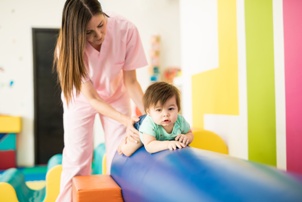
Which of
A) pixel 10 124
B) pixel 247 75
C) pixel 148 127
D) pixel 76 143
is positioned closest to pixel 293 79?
pixel 247 75

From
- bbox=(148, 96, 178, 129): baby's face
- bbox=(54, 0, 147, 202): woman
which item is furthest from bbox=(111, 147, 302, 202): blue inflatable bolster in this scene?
bbox=(54, 0, 147, 202): woman

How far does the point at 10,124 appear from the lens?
13.5ft

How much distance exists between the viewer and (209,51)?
6.73 ft

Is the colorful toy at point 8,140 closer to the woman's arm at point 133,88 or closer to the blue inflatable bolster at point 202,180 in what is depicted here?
the woman's arm at point 133,88

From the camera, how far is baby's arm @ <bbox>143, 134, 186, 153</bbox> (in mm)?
1165

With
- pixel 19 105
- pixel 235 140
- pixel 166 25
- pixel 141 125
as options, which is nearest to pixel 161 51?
pixel 166 25

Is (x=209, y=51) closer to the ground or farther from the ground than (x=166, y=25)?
closer to the ground

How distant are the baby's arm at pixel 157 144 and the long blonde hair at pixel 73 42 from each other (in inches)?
18.5

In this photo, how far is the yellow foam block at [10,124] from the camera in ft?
13.4

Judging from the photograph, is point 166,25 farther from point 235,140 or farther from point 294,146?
point 294,146

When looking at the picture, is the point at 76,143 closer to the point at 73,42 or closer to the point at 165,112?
the point at 73,42

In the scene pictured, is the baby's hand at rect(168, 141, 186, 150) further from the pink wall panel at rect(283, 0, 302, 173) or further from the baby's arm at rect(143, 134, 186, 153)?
the pink wall panel at rect(283, 0, 302, 173)

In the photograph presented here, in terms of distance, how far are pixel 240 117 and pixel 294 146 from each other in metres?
0.41

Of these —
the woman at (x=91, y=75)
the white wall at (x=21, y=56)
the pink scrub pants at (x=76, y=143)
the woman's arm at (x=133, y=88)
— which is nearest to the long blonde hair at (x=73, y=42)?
the woman at (x=91, y=75)
